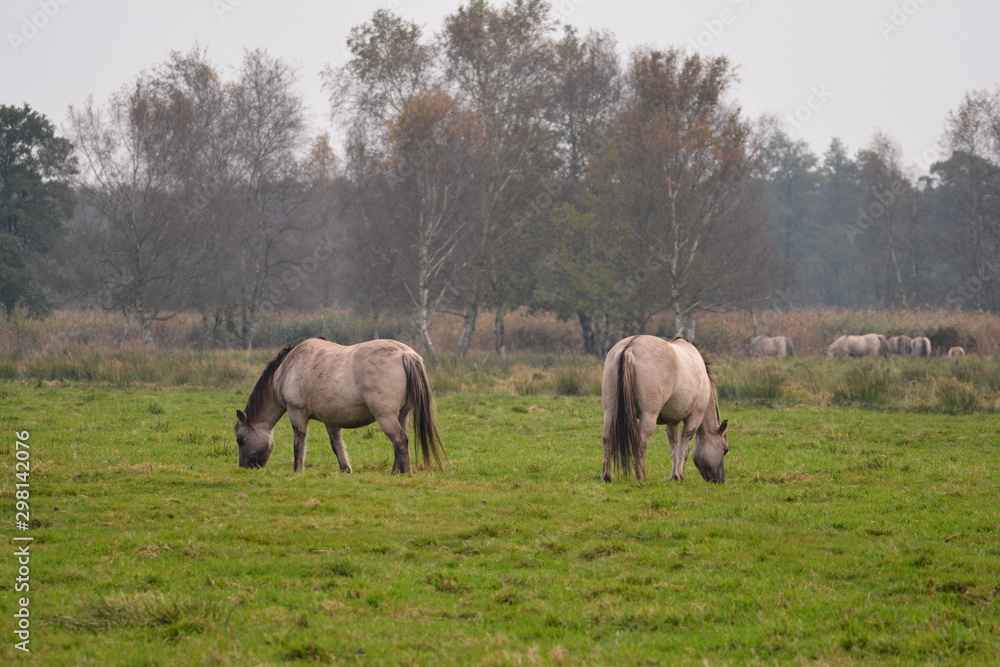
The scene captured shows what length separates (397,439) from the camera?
10.5 m

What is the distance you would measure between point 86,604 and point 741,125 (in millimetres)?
28917

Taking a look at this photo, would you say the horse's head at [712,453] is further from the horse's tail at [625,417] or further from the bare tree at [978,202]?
the bare tree at [978,202]

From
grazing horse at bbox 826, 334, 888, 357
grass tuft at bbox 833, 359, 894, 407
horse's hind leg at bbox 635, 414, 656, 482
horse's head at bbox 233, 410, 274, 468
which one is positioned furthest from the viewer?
grazing horse at bbox 826, 334, 888, 357

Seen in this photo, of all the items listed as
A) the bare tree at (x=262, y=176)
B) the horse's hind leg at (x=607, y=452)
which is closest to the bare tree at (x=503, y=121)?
the bare tree at (x=262, y=176)

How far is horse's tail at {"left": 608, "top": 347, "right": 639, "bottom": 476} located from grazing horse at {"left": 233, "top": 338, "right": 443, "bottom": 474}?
217 centimetres

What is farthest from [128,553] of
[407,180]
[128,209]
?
[128,209]

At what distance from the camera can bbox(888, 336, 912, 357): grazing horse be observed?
33.8 m

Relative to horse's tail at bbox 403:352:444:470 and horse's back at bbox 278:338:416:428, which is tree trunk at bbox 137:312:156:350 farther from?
horse's tail at bbox 403:352:444:470

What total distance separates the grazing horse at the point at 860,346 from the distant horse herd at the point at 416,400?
24816 mm

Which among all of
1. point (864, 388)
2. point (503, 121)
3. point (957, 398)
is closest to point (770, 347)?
point (503, 121)

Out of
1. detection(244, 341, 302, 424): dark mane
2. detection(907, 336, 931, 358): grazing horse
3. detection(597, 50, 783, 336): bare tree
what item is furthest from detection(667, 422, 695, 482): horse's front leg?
detection(907, 336, 931, 358): grazing horse

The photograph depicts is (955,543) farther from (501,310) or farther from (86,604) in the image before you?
(501,310)

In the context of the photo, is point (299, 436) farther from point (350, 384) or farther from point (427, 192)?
point (427, 192)

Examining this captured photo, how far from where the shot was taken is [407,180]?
32938mm
